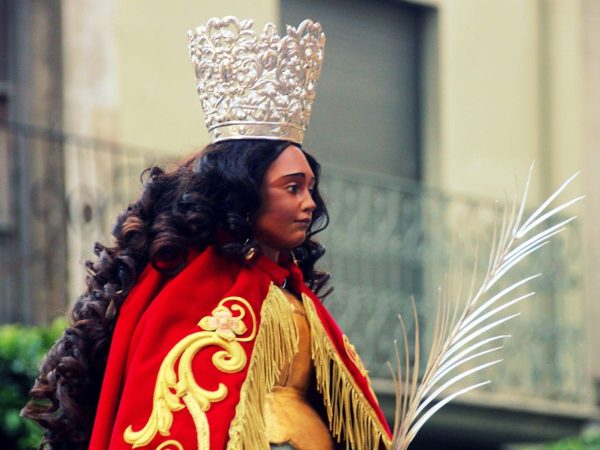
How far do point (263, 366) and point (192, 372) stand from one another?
0.24 m

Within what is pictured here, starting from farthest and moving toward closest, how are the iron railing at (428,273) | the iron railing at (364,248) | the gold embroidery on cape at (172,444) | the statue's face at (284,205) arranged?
the iron railing at (428,273) → the iron railing at (364,248) → the statue's face at (284,205) → the gold embroidery on cape at (172,444)

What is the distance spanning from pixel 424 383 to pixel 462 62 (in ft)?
28.3

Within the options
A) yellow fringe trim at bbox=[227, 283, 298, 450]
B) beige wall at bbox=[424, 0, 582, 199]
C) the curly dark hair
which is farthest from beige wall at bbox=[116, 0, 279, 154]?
yellow fringe trim at bbox=[227, 283, 298, 450]

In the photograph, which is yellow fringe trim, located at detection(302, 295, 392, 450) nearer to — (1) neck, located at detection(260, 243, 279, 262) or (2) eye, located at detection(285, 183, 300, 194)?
(1) neck, located at detection(260, 243, 279, 262)

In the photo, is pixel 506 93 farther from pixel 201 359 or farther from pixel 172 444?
pixel 172 444

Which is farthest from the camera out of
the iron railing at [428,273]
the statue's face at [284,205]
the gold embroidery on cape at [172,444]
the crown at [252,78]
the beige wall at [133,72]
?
the iron railing at [428,273]

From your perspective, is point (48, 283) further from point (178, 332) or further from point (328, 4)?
point (178, 332)

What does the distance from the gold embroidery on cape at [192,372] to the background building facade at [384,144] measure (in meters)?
5.63

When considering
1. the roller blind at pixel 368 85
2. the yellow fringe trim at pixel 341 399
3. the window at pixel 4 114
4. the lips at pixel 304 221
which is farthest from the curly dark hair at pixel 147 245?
the roller blind at pixel 368 85

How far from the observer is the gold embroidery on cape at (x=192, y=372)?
6.33 meters

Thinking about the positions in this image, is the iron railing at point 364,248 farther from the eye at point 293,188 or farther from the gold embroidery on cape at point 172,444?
the gold embroidery on cape at point 172,444

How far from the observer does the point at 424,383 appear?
666 cm

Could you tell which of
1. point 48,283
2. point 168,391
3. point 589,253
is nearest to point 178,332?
point 168,391

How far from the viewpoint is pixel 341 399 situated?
22.3 feet
